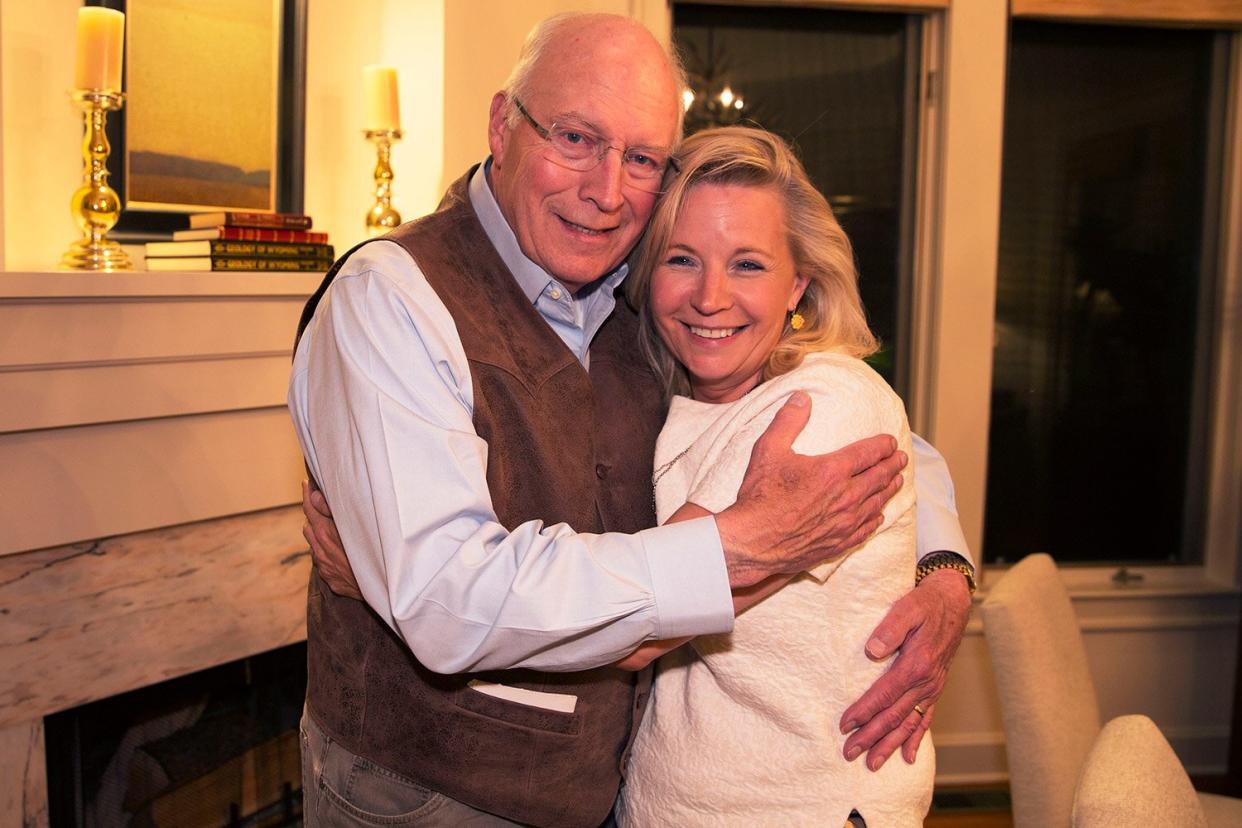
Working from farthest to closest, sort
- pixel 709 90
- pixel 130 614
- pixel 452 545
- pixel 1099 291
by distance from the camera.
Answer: pixel 1099 291, pixel 709 90, pixel 130 614, pixel 452 545

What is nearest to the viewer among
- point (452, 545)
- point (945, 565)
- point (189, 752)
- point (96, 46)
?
point (452, 545)

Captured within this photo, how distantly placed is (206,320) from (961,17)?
7.72 ft


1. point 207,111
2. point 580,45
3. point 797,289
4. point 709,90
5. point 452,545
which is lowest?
point 452,545

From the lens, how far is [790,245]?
1624mm

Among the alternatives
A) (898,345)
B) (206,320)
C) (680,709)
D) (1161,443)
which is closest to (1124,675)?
(1161,443)

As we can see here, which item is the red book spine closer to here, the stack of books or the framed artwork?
the stack of books

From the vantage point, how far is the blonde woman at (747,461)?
1391 millimetres

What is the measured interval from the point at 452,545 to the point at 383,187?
1.90 m

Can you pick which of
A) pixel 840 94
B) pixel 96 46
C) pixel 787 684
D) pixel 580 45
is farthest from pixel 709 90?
pixel 787 684

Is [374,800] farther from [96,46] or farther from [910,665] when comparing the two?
[96,46]

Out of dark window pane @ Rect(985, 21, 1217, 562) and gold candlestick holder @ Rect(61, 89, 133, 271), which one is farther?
dark window pane @ Rect(985, 21, 1217, 562)

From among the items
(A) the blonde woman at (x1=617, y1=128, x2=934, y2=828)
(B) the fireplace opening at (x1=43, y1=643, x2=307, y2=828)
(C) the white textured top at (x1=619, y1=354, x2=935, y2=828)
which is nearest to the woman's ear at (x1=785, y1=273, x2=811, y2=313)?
(A) the blonde woman at (x1=617, y1=128, x2=934, y2=828)

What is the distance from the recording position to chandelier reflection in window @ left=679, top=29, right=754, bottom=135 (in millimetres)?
3439

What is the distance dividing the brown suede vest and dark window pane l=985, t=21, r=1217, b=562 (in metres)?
2.61
